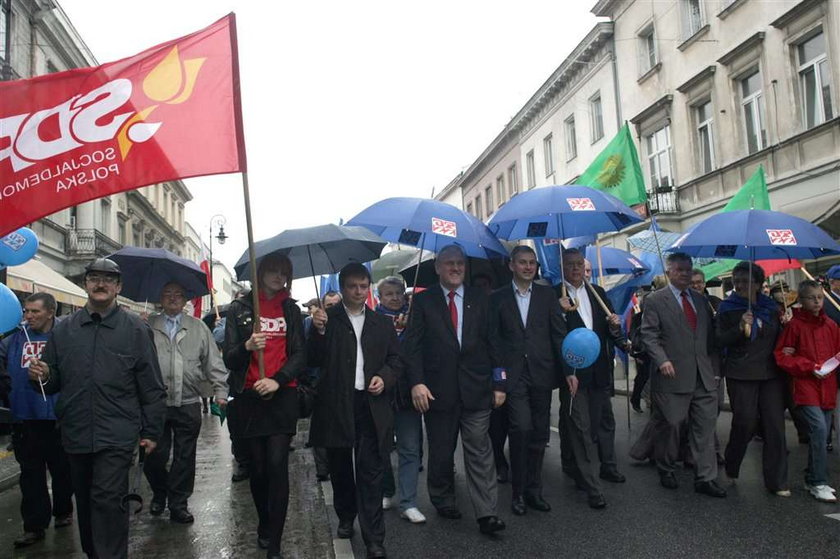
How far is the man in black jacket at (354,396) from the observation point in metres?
4.60

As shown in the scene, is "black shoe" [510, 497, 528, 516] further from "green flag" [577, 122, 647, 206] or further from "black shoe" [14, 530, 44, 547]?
"black shoe" [14, 530, 44, 547]

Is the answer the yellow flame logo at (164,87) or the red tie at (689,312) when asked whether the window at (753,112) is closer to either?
the red tie at (689,312)

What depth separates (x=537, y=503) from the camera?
5430mm

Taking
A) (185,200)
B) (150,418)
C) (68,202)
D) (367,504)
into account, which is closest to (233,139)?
(68,202)

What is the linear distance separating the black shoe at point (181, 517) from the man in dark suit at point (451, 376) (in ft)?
6.42

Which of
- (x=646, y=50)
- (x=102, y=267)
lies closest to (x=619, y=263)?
(x=102, y=267)

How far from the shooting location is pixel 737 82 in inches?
693

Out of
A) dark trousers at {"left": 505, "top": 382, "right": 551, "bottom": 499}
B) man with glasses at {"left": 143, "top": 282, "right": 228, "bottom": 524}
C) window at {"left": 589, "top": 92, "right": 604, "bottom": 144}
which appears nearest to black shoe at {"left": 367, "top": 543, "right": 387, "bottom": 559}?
dark trousers at {"left": 505, "top": 382, "right": 551, "bottom": 499}

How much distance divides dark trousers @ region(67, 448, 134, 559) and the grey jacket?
5.18 feet

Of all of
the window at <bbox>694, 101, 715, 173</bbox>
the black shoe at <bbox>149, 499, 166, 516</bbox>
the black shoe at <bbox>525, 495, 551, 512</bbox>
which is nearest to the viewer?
the black shoe at <bbox>525, 495, 551, 512</bbox>

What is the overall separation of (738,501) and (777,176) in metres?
12.6

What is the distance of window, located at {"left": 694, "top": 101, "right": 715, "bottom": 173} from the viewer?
19.1m

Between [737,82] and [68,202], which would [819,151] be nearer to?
[737,82]

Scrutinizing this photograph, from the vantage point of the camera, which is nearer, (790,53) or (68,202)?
(68,202)
